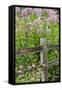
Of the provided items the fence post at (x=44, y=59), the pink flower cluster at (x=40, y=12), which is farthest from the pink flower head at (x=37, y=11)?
the fence post at (x=44, y=59)

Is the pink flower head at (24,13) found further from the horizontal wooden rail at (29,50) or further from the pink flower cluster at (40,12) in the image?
the horizontal wooden rail at (29,50)

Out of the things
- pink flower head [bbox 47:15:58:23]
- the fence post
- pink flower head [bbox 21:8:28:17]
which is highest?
pink flower head [bbox 21:8:28:17]

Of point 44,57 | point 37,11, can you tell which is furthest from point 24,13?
point 44,57

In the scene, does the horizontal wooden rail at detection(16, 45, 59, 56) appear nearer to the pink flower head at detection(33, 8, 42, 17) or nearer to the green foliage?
the green foliage

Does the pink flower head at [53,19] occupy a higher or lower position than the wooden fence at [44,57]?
higher

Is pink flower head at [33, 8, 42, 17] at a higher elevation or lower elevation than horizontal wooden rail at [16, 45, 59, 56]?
higher

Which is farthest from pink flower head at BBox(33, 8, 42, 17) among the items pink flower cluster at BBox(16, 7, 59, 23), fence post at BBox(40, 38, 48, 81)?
fence post at BBox(40, 38, 48, 81)

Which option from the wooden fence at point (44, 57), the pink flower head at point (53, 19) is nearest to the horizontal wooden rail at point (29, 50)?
the wooden fence at point (44, 57)

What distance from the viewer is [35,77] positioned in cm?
231

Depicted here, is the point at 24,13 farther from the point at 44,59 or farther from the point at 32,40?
the point at 44,59

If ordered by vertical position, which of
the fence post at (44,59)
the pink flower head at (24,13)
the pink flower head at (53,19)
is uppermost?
the pink flower head at (24,13)
